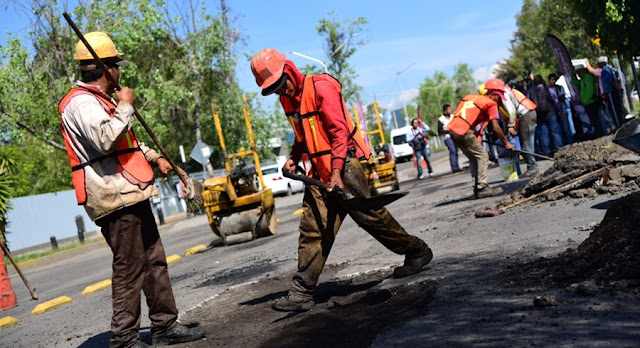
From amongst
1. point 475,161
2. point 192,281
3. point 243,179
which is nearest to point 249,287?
point 192,281

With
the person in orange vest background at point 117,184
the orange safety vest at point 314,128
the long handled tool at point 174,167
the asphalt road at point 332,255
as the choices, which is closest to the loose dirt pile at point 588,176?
the asphalt road at point 332,255

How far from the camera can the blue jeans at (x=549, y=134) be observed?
62.4 feet

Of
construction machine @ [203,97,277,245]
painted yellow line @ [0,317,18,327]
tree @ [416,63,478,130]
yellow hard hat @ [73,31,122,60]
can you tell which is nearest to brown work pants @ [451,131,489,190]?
construction machine @ [203,97,277,245]

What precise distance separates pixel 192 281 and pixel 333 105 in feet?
14.8

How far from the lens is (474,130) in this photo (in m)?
13.5

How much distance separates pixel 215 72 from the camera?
Answer: 3781 centimetres

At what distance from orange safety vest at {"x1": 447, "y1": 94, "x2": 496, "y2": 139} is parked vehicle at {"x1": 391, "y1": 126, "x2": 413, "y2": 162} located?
4922 cm

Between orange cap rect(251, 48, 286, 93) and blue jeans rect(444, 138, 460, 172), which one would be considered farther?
blue jeans rect(444, 138, 460, 172)

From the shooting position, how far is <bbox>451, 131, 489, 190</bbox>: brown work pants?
13.3 m

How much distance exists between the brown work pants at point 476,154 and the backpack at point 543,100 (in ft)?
19.0

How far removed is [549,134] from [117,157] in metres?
15.0

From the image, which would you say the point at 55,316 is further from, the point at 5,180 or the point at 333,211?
the point at 5,180

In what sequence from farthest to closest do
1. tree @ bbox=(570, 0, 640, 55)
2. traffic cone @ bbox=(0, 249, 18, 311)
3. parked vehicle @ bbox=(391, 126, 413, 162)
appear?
parked vehicle @ bbox=(391, 126, 413, 162) → tree @ bbox=(570, 0, 640, 55) → traffic cone @ bbox=(0, 249, 18, 311)

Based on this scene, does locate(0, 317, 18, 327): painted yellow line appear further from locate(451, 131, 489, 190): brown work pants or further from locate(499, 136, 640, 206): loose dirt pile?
locate(451, 131, 489, 190): brown work pants
